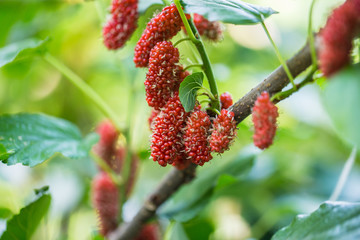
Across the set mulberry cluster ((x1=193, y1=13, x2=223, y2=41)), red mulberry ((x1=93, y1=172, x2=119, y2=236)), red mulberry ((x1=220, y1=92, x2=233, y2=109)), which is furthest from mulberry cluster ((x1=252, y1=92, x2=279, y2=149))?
red mulberry ((x1=93, y1=172, x2=119, y2=236))

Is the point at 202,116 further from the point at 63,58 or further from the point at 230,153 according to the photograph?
the point at 63,58

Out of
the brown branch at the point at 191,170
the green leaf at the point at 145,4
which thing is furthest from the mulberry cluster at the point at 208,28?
the brown branch at the point at 191,170

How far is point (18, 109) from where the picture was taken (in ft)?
5.77

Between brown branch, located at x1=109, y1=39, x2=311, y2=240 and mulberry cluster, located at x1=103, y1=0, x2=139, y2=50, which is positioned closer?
brown branch, located at x1=109, y1=39, x2=311, y2=240

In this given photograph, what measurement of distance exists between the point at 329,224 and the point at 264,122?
231 millimetres

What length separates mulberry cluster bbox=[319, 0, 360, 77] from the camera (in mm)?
428

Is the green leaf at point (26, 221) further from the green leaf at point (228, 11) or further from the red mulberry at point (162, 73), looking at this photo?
the green leaf at point (228, 11)

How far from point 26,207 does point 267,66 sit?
1262 mm

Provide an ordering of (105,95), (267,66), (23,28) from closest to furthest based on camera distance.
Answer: (23,28) → (267,66) → (105,95)

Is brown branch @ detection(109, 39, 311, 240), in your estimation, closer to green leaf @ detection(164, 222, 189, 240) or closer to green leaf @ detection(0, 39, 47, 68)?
green leaf @ detection(164, 222, 189, 240)

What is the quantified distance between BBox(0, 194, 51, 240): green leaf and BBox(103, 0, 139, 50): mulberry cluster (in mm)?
366

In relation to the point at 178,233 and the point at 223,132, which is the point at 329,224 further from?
the point at 178,233

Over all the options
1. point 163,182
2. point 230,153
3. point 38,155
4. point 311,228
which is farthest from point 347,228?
point 230,153

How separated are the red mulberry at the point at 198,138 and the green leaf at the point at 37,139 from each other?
12.0 inches
